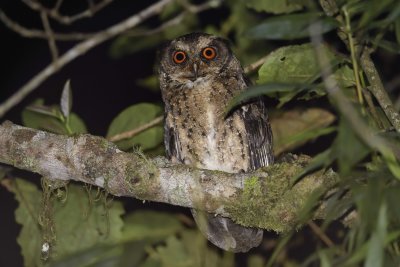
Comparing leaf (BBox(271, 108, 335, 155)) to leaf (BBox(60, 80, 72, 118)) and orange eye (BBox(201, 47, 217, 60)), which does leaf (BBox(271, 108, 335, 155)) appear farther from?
leaf (BBox(60, 80, 72, 118))

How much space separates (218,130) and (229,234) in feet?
1.46

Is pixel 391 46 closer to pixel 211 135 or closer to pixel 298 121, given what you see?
pixel 211 135

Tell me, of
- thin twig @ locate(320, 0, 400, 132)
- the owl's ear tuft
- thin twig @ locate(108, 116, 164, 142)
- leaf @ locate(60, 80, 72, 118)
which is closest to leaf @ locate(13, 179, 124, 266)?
thin twig @ locate(108, 116, 164, 142)

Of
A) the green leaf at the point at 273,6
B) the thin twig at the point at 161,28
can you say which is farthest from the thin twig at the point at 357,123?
the thin twig at the point at 161,28

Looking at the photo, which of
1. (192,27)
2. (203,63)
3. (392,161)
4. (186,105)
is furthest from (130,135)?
(392,161)

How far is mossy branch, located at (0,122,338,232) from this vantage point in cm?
274

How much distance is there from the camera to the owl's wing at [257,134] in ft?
11.1

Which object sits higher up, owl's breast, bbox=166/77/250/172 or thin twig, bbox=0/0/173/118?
thin twig, bbox=0/0/173/118

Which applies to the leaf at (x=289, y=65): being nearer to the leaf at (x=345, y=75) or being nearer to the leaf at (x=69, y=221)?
the leaf at (x=345, y=75)

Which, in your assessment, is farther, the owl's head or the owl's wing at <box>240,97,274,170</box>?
the owl's head

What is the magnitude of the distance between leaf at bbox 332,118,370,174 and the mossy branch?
799 mm

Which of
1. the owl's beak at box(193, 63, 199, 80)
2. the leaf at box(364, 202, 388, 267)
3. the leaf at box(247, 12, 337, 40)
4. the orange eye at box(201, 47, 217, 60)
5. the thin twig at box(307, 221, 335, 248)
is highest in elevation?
the orange eye at box(201, 47, 217, 60)

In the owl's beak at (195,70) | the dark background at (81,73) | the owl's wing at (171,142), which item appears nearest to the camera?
the owl's wing at (171,142)

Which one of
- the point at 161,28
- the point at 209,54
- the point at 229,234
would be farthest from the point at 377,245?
the point at 161,28
